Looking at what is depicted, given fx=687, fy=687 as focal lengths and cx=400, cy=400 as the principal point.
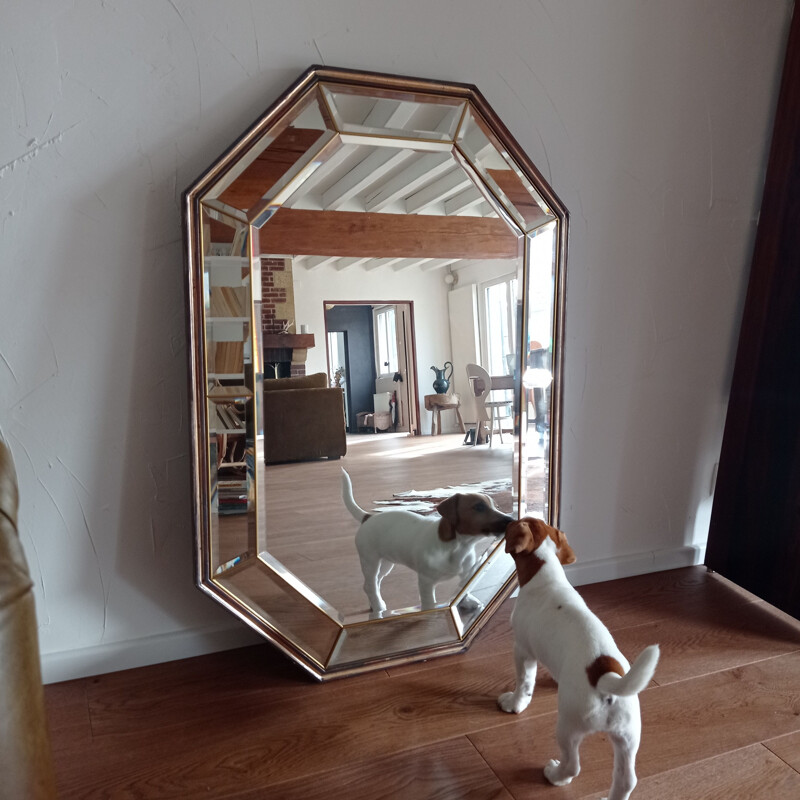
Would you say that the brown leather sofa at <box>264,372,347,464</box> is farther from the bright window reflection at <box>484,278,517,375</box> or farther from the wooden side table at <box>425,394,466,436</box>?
the bright window reflection at <box>484,278,517,375</box>

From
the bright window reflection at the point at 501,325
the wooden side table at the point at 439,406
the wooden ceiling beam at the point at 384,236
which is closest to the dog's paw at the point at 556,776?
the wooden side table at the point at 439,406

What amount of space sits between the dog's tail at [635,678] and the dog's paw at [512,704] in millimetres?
352

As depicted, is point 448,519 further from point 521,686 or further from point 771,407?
point 771,407

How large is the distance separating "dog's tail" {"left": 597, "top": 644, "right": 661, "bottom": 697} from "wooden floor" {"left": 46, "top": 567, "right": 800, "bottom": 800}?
0.83 ft

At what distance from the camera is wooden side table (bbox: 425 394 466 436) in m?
1.61

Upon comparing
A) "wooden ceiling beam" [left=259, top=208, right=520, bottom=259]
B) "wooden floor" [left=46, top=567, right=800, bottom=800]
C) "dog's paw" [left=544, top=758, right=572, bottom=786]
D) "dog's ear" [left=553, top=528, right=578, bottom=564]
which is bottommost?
"wooden floor" [left=46, top=567, right=800, bottom=800]

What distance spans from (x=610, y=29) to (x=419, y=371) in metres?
0.98

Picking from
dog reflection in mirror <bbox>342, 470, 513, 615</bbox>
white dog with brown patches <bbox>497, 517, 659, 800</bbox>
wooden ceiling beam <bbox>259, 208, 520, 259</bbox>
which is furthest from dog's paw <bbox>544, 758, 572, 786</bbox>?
wooden ceiling beam <bbox>259, 208, 520, 259</bbox>

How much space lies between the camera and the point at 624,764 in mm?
1028

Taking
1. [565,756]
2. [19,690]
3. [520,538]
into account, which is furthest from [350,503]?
[19,690]

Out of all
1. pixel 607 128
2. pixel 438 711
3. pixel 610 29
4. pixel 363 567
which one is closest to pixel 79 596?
pixel 363 567

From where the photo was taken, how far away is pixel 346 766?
1.19m

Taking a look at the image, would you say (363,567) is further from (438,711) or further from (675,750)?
(675,750)

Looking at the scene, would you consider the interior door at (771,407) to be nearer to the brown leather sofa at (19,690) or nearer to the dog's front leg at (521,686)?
the dog's front leg at (521,686)
